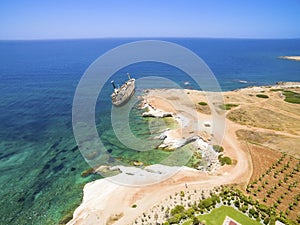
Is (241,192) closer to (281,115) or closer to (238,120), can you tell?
(238,120)

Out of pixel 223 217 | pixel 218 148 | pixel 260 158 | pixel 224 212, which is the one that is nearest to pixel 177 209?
pixel 223 217

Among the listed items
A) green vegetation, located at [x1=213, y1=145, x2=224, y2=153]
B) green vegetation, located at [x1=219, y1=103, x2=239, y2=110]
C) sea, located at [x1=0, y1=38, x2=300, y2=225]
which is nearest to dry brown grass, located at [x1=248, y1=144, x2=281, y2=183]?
green vegetation, located at [x1=213, y1=145, x2=224, y2=153]

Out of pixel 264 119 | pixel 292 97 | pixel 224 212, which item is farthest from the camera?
pixel 292 97

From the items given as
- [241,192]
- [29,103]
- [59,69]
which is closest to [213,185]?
[241,192]

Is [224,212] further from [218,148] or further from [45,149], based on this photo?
[45,149]

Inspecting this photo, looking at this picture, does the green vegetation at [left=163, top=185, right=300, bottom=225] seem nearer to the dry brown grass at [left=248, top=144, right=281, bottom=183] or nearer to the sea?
the dry brown grass at [left=248, top=144, right=281, bottom=183]

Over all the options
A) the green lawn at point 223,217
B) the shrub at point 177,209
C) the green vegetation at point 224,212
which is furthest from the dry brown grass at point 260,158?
the shrub at point 177,209
